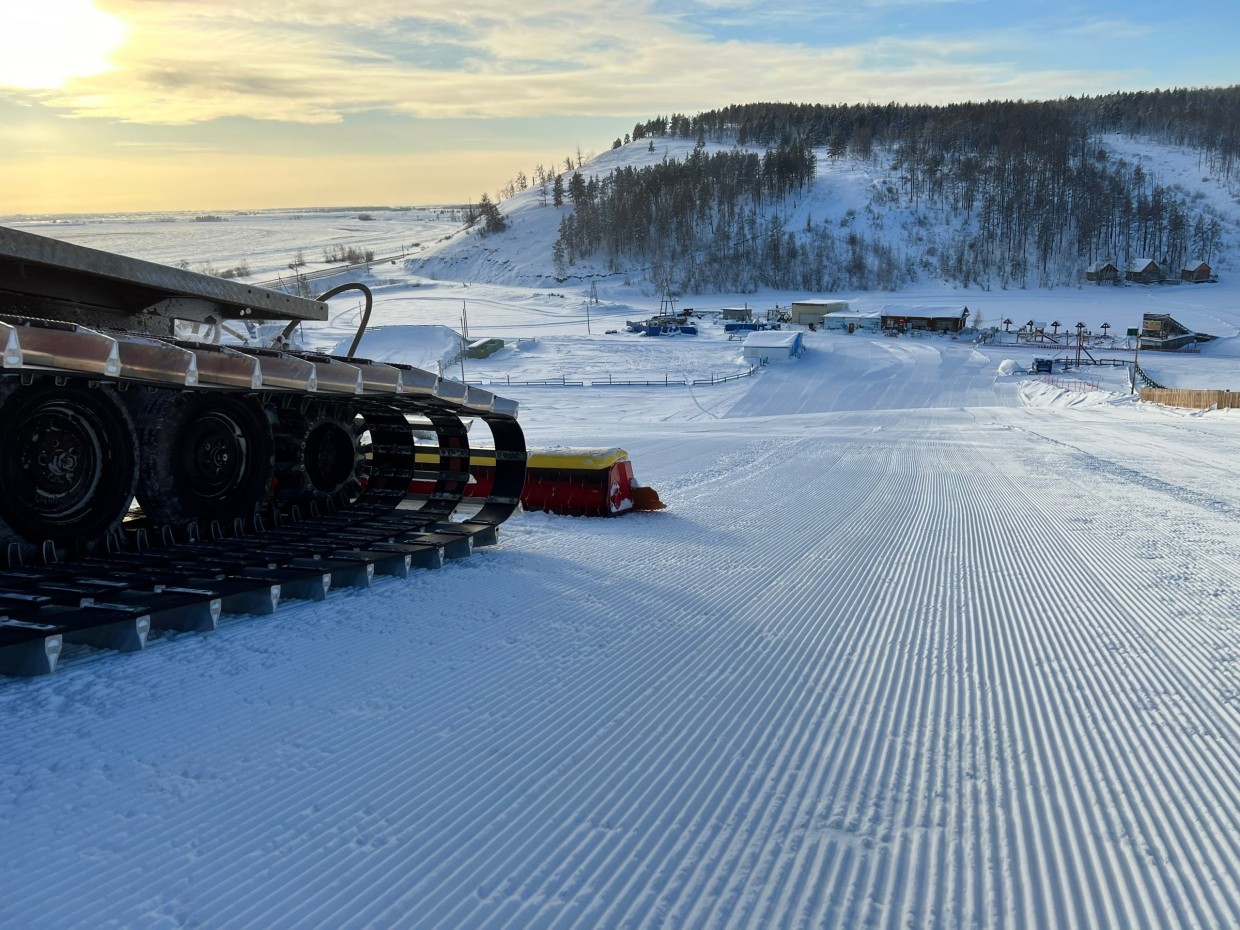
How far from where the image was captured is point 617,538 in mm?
11281

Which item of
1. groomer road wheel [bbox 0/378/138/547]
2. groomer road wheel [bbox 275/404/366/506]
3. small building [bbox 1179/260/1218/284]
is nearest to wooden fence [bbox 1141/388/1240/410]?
groomer road wheel [bbox 275/404/366/506]

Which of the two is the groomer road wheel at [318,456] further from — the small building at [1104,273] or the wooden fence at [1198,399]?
the small building at [1104,273]

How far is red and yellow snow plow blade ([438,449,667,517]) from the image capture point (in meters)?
12.9

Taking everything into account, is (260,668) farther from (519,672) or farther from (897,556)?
(897,556)

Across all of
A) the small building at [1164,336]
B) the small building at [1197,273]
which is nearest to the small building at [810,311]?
the small building at [1164,336]

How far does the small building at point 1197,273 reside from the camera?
356 ft

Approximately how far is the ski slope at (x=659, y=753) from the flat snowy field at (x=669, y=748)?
2 centimetres

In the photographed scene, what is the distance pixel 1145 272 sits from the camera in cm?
10819

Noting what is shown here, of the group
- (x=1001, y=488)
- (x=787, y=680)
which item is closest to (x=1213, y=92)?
(x=1001, y=488)

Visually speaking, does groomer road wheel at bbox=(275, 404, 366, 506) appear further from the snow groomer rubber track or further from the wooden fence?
the wooden fence

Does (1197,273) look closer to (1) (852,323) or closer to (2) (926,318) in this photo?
(2) (926,318)

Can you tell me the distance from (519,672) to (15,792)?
9.53 feet

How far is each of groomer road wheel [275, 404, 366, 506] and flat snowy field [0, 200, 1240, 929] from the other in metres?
1.76

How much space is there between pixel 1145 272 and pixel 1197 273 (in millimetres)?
6472
